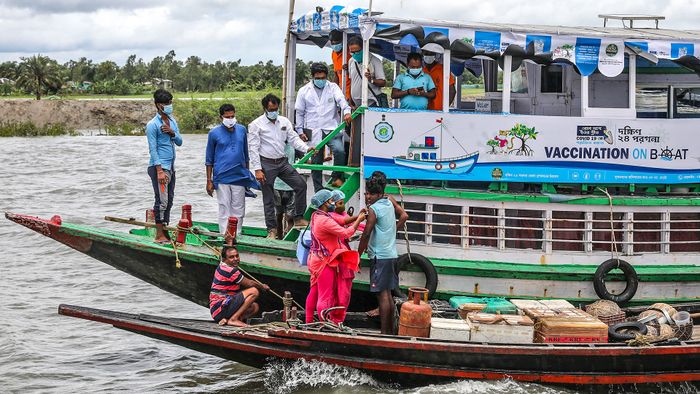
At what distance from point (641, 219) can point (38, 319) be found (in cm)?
892

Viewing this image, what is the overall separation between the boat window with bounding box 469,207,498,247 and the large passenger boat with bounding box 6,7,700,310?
12 mm

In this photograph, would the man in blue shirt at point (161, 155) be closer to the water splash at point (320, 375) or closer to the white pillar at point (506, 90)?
the water splash at point (320, 375)

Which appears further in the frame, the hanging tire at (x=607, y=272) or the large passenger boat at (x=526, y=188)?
the hanging tire at (x=607, y=272)

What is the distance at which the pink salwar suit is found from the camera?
884 cm

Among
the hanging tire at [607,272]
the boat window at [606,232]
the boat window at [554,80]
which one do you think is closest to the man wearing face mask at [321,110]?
the boat window at [554,80]

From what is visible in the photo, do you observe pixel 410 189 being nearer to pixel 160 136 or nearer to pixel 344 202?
pixel 344 202

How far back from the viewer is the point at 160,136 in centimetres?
1006

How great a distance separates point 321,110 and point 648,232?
374 cm

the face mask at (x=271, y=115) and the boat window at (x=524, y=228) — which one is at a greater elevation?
the face mask at (x=271, y=115)

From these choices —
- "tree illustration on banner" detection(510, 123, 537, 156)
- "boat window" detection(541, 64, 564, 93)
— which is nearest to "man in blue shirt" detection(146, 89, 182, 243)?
"tree illustration on banner" detection(510, 123, 537, 156)

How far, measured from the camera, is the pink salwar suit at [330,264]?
8.84m

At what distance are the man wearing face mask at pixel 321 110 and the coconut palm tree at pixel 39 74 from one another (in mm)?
48124

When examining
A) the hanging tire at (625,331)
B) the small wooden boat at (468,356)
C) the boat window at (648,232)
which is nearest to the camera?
the small wooden boat at (468,356)

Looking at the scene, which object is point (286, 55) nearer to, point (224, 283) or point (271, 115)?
point (271, 115)
